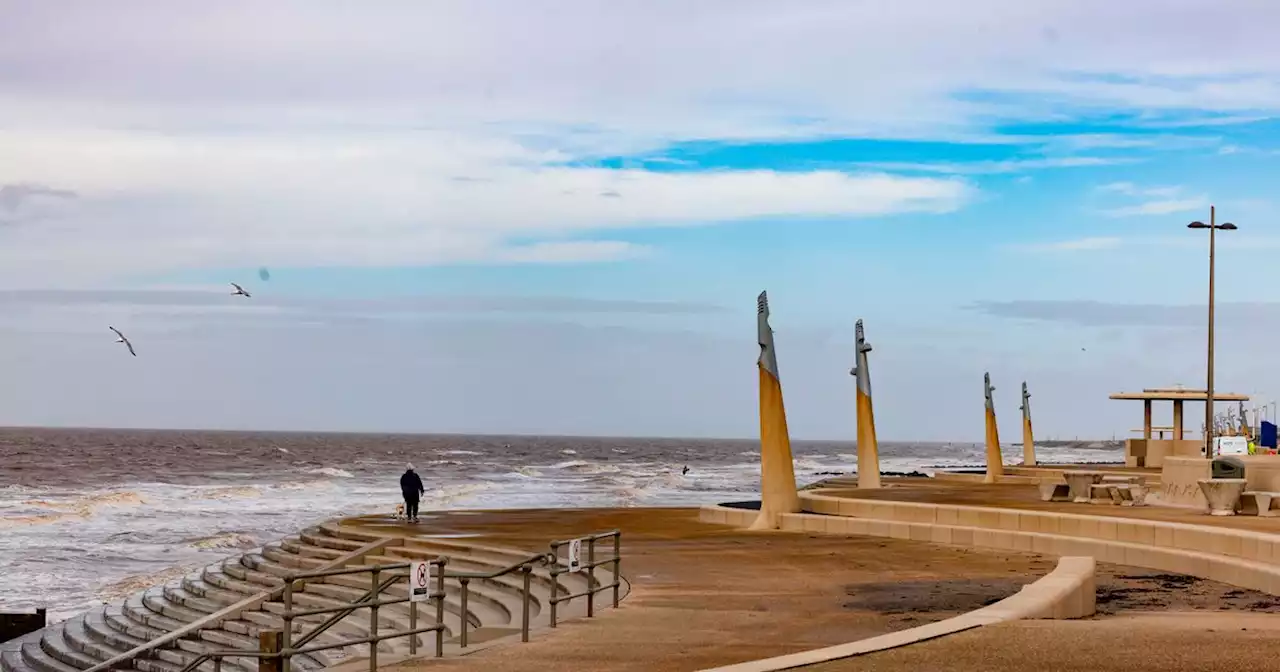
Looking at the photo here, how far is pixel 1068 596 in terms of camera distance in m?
12.6

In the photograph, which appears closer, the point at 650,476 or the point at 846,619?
the point at 846,619

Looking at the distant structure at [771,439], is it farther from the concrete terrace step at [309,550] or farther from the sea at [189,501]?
the sea at [189,501]

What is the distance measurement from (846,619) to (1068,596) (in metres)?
1.92

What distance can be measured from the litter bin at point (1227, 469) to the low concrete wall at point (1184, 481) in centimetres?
60

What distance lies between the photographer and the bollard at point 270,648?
1050cm

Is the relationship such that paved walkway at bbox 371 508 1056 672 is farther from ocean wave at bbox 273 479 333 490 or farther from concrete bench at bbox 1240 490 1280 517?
ocean wave at bbox 273 479 333 490

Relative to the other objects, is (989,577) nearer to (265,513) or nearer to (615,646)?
(615,646)

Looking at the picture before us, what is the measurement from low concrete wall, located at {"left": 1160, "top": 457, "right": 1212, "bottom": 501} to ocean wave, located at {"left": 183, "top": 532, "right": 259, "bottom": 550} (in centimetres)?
2403

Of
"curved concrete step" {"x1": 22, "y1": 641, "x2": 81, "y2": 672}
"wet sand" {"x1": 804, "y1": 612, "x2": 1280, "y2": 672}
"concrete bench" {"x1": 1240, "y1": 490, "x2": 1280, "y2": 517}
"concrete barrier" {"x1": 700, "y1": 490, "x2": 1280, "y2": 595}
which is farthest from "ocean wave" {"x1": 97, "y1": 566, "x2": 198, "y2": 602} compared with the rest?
"wet sand" {"x1": 804, "y1": 612, "x2": 1280, "y2": 672}

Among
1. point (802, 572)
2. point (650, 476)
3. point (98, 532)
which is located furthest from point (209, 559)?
point (650, 476)

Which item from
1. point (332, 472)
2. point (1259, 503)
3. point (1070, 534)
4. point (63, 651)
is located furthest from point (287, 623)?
point (332, 472)

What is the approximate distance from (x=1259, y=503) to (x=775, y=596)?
1076 centimetres

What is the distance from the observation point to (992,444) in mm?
50781

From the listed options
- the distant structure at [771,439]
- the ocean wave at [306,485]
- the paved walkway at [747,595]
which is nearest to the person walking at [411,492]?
the paved walkway at [747,595]
